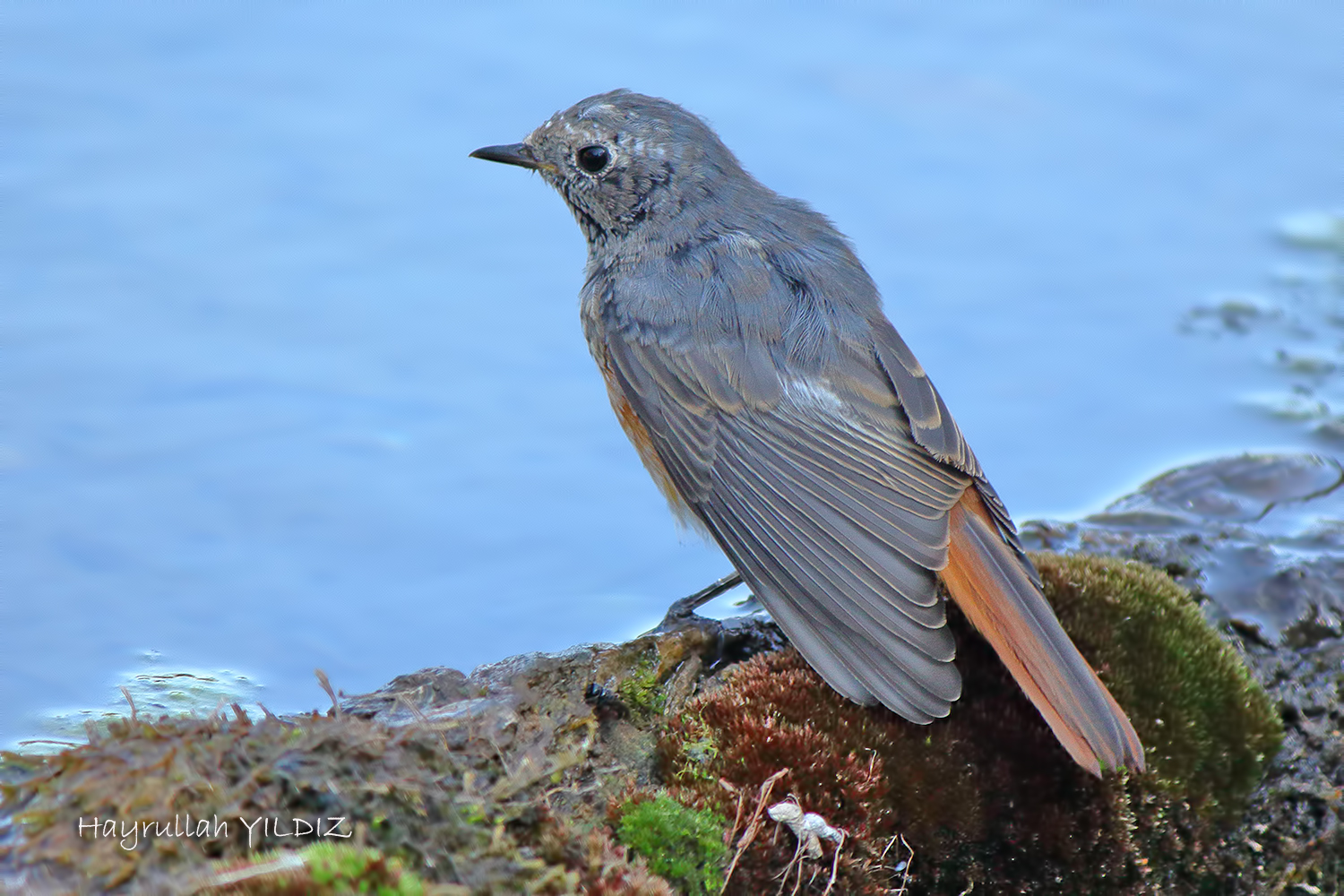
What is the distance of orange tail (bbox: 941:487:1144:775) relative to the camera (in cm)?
344

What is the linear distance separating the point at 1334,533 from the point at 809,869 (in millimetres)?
3710

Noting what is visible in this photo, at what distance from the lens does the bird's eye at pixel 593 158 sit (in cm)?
530

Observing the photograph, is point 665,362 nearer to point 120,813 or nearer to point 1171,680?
point 1171,680

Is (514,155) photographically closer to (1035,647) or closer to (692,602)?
(692,602)

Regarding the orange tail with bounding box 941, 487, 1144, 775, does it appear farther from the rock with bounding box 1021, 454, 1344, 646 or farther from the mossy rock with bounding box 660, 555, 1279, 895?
the rock with bounding box 1021, 454, 1344, 646

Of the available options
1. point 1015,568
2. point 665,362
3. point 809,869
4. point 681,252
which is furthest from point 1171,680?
point 681,252

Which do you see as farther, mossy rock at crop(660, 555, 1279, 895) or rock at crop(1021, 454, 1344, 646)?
rock at crop(1021, 454, 1344, 646)

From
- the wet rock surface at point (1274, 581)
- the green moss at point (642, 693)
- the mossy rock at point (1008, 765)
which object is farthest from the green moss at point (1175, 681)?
the green moss at point (642, 693)

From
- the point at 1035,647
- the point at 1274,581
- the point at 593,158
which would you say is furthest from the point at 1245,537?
the point at 593,158

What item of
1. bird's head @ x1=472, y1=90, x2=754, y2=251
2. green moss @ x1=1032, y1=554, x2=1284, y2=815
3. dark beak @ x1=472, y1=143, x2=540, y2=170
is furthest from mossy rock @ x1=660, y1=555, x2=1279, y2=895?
dark beak @ x1=472, y1=143, x2=540, y2=170

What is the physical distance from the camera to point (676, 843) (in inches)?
114

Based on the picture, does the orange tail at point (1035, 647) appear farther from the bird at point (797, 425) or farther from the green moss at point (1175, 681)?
the green moss at point (1175, 681)

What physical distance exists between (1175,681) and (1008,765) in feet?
2.17

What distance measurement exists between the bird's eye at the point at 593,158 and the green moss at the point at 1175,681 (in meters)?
2.51
